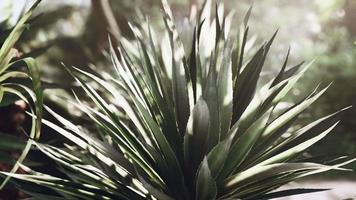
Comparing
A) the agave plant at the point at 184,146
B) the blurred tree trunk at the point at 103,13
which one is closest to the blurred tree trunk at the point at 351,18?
the blurred tree trunk at the point at 103,13

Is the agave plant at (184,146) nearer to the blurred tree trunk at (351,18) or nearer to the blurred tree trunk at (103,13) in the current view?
the blurred tree trunk at (103,13)

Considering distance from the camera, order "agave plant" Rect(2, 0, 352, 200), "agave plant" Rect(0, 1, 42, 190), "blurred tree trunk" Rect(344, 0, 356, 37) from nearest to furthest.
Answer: "agave plant" Rect(0, 1, 42, 190), "agave plant" Rect(2, 0, 352, 200), "blurred tree trunk" Rect(344, 0, 356, 37)

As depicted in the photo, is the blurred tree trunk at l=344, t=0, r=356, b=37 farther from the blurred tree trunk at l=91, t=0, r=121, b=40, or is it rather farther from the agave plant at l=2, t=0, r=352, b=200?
the agave plant at l=2, t=0, r=352, b=200

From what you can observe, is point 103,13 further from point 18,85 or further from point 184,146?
point 184,146

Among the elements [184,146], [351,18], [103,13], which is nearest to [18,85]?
[184,146]

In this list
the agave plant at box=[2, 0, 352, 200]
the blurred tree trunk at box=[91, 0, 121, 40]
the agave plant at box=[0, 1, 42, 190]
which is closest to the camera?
the agave plant at box=[0, 1, 42, 190]

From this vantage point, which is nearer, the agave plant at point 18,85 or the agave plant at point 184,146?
the agave plant at point 18,85

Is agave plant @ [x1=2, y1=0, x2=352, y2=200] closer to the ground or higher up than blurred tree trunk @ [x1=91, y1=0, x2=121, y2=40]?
closer to the ground

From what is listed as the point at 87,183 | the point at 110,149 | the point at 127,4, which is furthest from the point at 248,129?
the point at 127,4

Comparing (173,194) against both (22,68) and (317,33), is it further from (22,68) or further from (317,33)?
(317,33)

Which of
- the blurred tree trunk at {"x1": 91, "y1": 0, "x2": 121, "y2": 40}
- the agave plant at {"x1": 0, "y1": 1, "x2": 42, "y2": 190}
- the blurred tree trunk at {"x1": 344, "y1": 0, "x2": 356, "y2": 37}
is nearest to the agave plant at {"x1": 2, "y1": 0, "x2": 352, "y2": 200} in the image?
the agave plant at {"x1": 0, "y1": 1, "x2": 42, "y2": 190}

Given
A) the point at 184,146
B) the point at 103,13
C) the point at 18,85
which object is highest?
the point at 103,13
